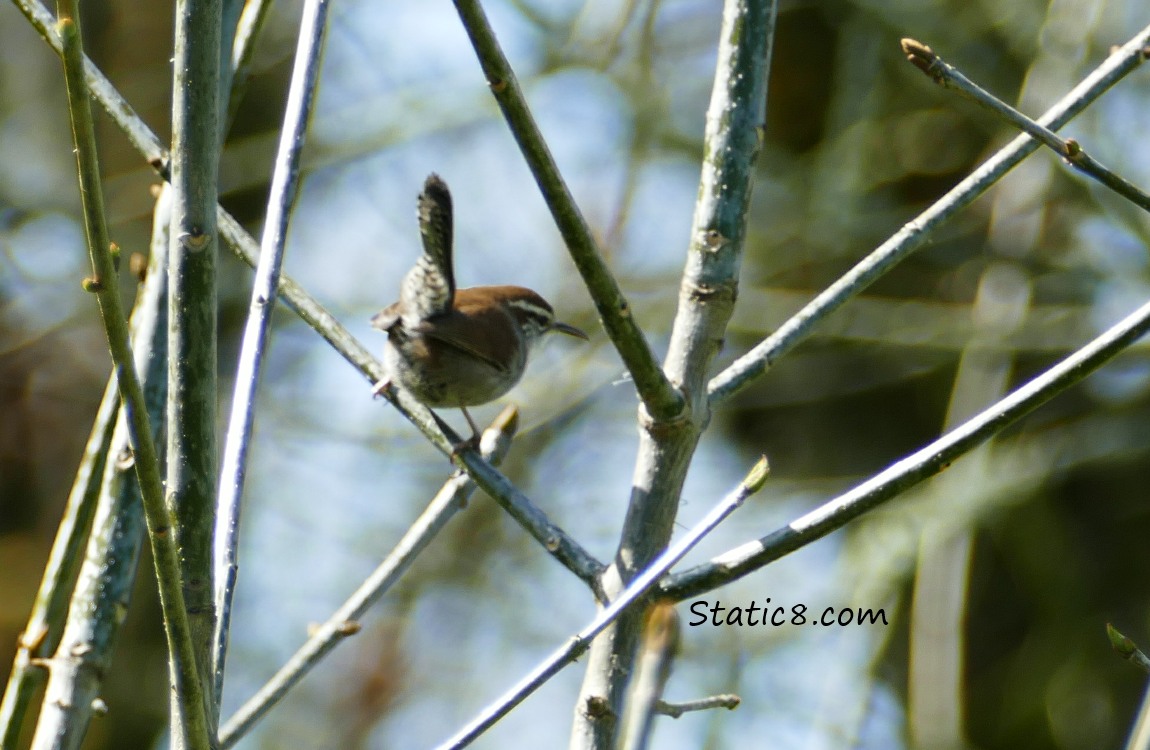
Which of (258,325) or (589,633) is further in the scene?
(258,325)

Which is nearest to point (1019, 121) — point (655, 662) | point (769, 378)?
point (655, 662)

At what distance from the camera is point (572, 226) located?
1.56 meters

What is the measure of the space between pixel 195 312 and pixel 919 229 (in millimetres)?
1276

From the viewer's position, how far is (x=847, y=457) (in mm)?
7629

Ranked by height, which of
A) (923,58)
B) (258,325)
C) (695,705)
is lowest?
(695,705)

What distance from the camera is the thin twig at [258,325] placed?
1.57 m

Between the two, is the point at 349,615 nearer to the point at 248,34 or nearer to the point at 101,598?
the point at 101,598

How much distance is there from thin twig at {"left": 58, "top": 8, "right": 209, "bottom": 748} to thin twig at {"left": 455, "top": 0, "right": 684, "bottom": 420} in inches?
17.6

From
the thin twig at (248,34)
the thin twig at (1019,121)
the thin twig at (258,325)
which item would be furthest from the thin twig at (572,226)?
the thin twig at (248,34)

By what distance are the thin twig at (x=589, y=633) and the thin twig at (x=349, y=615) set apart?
40 centimetres

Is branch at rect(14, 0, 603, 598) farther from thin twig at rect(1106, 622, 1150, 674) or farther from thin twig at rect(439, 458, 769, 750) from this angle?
thin twig at rect(1106, 622, 1150, 674)

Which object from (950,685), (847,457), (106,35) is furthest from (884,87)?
A: (106,35)

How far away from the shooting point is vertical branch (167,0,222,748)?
4.62ft

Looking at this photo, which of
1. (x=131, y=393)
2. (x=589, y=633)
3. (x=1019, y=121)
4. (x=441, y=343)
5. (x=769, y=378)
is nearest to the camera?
(x=131, y=393)
